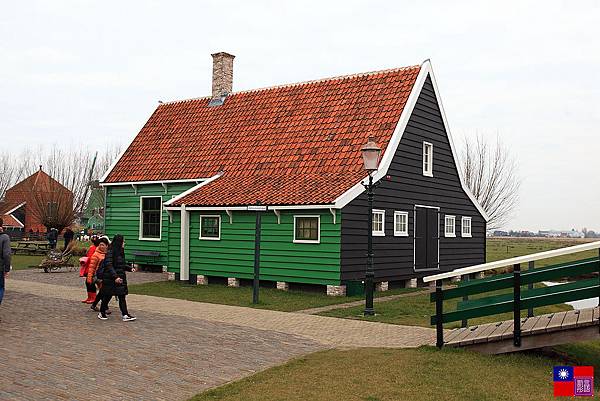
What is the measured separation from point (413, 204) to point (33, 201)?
135ft

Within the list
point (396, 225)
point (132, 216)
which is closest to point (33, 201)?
point (132, 216)

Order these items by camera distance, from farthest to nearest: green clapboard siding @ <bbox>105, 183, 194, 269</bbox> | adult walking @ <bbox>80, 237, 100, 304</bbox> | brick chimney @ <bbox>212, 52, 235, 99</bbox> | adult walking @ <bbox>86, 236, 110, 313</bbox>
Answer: brick chimney @ <bbox>212, 52, 235, 99</bbox> → green clapboard siding @ <bbox>105, 183, 194, 269</bbox> → adult walking @ <bbox>80, 237, 100, 304</bbox> → adult walking @ <bbox>86, 236, 110, 313</bbox>

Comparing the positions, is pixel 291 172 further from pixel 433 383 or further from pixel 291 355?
pixel 433 383

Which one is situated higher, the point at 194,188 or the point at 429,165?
the point at 429,165

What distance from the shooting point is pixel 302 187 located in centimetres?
1808

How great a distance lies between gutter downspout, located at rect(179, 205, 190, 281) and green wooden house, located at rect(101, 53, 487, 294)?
3cm

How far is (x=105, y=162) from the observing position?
182ft

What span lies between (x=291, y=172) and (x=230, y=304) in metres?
5.91

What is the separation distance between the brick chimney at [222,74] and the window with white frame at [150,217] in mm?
5183

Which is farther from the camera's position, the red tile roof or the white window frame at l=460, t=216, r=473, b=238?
the white window frame at l=460, t=216, r=473, b=238

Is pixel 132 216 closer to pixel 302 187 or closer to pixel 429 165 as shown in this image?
pixel 302 187

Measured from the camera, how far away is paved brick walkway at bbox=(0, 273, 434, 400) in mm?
7367

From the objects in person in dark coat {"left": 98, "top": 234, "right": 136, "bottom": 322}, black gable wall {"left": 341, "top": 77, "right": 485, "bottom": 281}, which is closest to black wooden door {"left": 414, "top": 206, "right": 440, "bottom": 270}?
black gable wall {"left": 341, "top": 77, "right": 485, "bottom": 281}

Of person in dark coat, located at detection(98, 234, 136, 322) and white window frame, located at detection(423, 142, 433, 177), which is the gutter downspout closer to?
person in dark coat, located at detection(98, 234, 136, 322)
